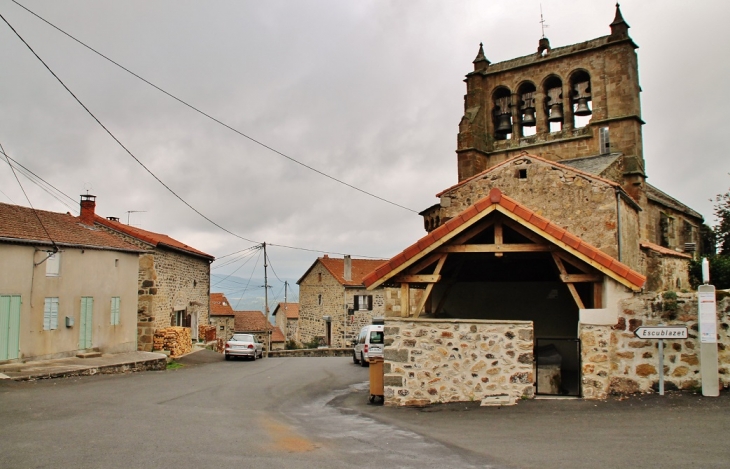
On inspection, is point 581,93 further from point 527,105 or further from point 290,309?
point 290,309

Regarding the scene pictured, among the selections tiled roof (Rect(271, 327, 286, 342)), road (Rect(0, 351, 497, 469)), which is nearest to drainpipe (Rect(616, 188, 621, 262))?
road (Rect(0, 351, 497, 469))

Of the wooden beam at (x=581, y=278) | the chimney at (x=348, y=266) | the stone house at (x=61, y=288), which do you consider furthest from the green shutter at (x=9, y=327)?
the chimney at (x=348, y=266)

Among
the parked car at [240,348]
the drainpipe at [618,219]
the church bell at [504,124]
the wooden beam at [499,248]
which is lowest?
the parked car at [240,348]

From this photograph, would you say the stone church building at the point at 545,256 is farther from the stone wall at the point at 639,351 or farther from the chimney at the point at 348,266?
the chimney at the point at 348,266

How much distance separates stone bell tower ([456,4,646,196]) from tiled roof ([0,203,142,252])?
47.1 feet

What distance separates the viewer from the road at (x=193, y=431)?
6902 mm

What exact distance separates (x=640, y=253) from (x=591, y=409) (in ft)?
38.6

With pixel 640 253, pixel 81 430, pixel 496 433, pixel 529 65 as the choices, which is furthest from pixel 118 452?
pixel 529 65

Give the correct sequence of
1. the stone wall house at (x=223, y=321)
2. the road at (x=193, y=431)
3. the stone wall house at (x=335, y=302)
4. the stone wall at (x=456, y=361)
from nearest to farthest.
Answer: the road at (x=193, y=431) < the stone wall at (x=456, y=361) < the stone wall house at (x=335, y=302) < the stone wall house at (x=223, y=321)

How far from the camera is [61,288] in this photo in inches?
749

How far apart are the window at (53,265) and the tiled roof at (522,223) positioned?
39.6 feet

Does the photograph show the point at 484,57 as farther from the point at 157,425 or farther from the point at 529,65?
the point at 157,425

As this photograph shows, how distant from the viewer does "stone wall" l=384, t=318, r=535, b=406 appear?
1026 cm

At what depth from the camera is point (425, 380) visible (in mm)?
10695
